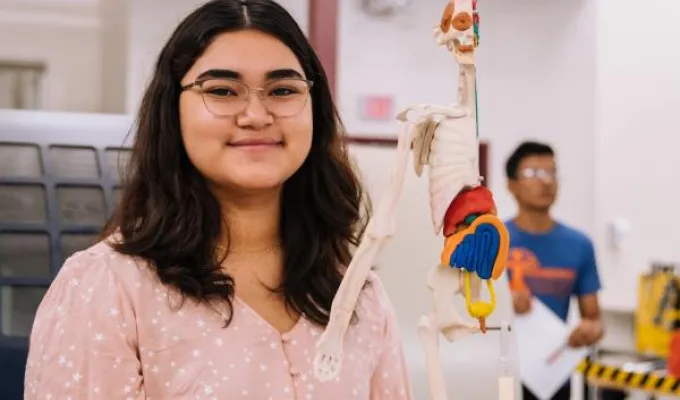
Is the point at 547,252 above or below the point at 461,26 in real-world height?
below

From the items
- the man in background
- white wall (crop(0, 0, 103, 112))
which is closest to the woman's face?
the man in background

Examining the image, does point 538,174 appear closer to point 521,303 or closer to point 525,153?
point 525,153

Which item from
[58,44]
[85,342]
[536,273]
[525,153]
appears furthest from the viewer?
[58,44]

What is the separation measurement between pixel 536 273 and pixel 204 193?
6.48ft

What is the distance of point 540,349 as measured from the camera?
252cm

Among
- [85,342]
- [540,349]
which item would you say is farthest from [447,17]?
[540,349]

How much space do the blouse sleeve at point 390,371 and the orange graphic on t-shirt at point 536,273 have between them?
1739 millimetres

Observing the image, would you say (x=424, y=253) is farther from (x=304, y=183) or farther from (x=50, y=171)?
(x=50, y=171)

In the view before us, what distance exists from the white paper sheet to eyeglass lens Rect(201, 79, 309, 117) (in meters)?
1.60

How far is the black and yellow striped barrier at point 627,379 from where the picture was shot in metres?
3.22

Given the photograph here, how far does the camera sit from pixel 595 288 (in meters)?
2.98

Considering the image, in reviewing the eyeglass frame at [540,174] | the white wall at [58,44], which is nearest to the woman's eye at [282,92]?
the eyeglass frame at [540,174]

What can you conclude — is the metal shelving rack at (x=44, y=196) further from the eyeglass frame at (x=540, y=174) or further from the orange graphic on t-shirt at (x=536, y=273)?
the eyeglass frame at (x=540, y=174)

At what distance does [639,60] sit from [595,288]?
184 cm
